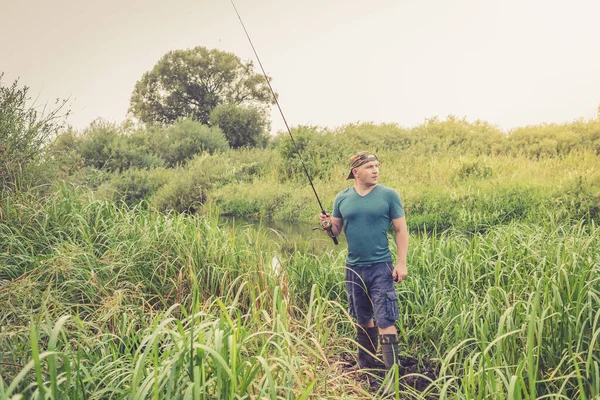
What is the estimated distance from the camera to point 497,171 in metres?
12.6

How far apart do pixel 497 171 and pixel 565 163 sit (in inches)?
71.5

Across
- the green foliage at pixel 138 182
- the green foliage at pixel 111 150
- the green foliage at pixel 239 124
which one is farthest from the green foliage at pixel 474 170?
the green foliage at pixel 239 124

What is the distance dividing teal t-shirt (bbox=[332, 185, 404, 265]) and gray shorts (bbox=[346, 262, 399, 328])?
7cm

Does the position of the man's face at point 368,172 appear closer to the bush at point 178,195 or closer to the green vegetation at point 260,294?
the green vegetation at point 260,294

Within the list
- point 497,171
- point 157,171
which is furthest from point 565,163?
point 157,171

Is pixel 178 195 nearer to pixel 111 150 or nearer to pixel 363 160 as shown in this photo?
pixel 111 150

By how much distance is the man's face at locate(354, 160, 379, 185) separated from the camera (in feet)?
11.1

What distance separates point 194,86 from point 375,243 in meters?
29.9

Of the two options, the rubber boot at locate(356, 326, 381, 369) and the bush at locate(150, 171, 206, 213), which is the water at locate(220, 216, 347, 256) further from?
the rubber boot at locate(356, 326, 381, 369)

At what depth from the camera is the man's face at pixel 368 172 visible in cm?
340

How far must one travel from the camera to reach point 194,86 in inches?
1235

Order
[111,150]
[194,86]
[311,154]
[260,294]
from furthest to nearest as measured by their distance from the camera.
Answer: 1. [194,86]
2. [111,150]
3. [311,154]
4. [260,294]

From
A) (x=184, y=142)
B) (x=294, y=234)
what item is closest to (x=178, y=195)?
(x=294, y=234)

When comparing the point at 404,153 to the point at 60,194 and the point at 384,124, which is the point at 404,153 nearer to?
the point at 384,124
